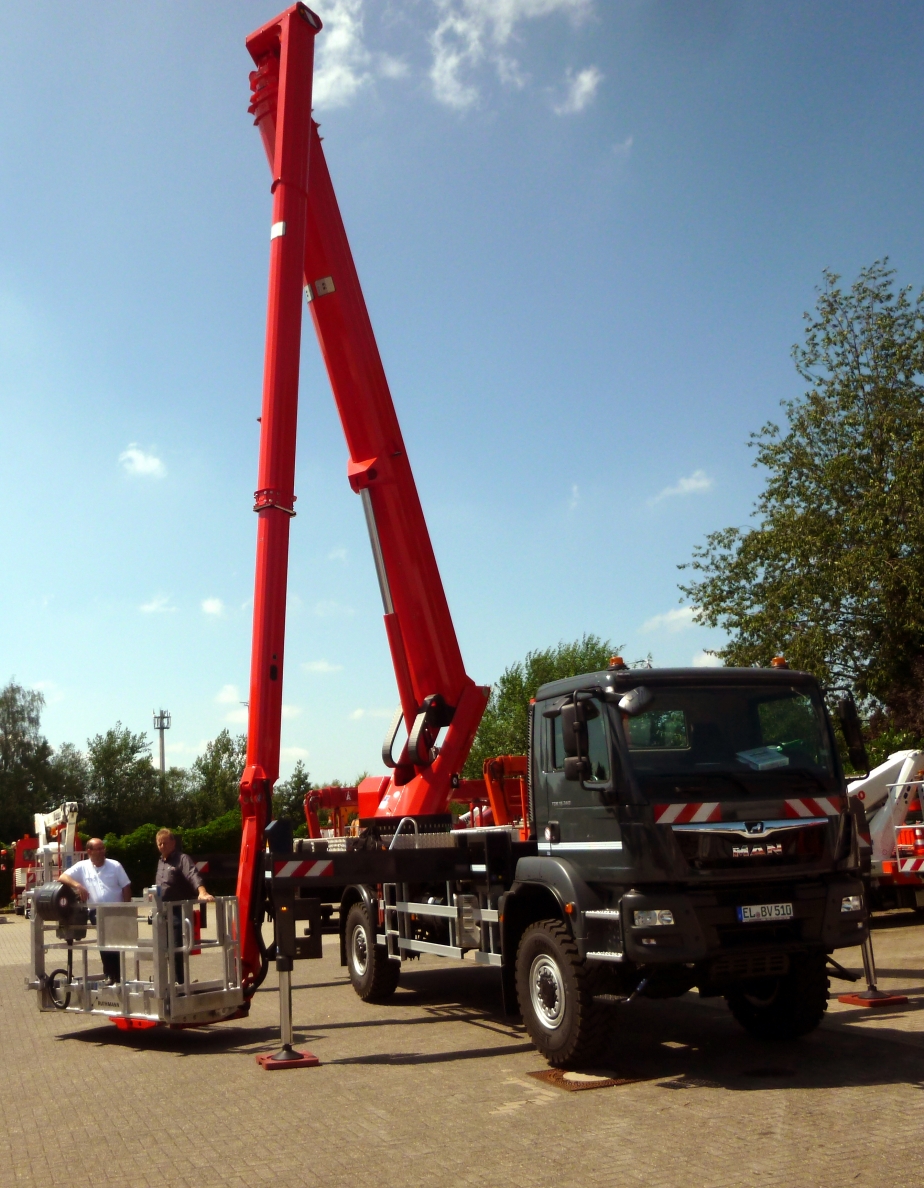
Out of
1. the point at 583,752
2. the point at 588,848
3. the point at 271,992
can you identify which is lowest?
the point at 271,992

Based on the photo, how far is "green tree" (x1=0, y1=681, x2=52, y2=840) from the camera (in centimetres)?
6006

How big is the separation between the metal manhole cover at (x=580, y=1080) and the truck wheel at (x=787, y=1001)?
1.15 metres

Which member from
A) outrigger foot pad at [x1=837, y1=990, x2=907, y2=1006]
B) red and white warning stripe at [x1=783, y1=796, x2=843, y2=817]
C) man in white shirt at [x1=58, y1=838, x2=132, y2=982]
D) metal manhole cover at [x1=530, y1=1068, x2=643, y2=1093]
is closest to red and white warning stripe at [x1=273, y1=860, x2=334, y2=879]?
metal manhole cover at [x1=530, y1=1068, x2=643, y2=1093]

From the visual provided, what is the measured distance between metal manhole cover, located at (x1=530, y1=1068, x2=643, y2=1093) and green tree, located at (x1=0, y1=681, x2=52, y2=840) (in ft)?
189

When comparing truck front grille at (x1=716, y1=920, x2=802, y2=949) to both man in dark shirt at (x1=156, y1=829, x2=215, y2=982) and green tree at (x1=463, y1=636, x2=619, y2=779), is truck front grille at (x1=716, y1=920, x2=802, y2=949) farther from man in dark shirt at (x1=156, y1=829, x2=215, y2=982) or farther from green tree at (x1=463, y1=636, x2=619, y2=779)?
green tree at (x1=463, y1=636, x2=619, y2=779)

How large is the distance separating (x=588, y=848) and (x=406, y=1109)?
198cm

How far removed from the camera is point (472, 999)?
11.4 m

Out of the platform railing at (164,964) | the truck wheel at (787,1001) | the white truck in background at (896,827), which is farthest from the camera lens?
the white truck in background at (896,827)

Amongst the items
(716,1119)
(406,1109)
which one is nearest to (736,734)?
(716,1119)

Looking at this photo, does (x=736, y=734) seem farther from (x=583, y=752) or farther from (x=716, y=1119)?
(x=716, y=1119)

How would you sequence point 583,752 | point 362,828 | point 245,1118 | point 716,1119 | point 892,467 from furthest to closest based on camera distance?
point 892,467 → point 362,828 → point 583,752 → point 245,1118 → point 716,1119

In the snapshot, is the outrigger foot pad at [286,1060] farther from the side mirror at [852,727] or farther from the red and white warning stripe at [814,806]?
the side mirror at [852,727]

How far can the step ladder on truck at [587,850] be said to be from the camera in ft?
23.3

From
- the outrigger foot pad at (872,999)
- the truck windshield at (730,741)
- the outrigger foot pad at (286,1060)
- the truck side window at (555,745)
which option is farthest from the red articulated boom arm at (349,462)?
the outrigger foot pad at (872,999)
